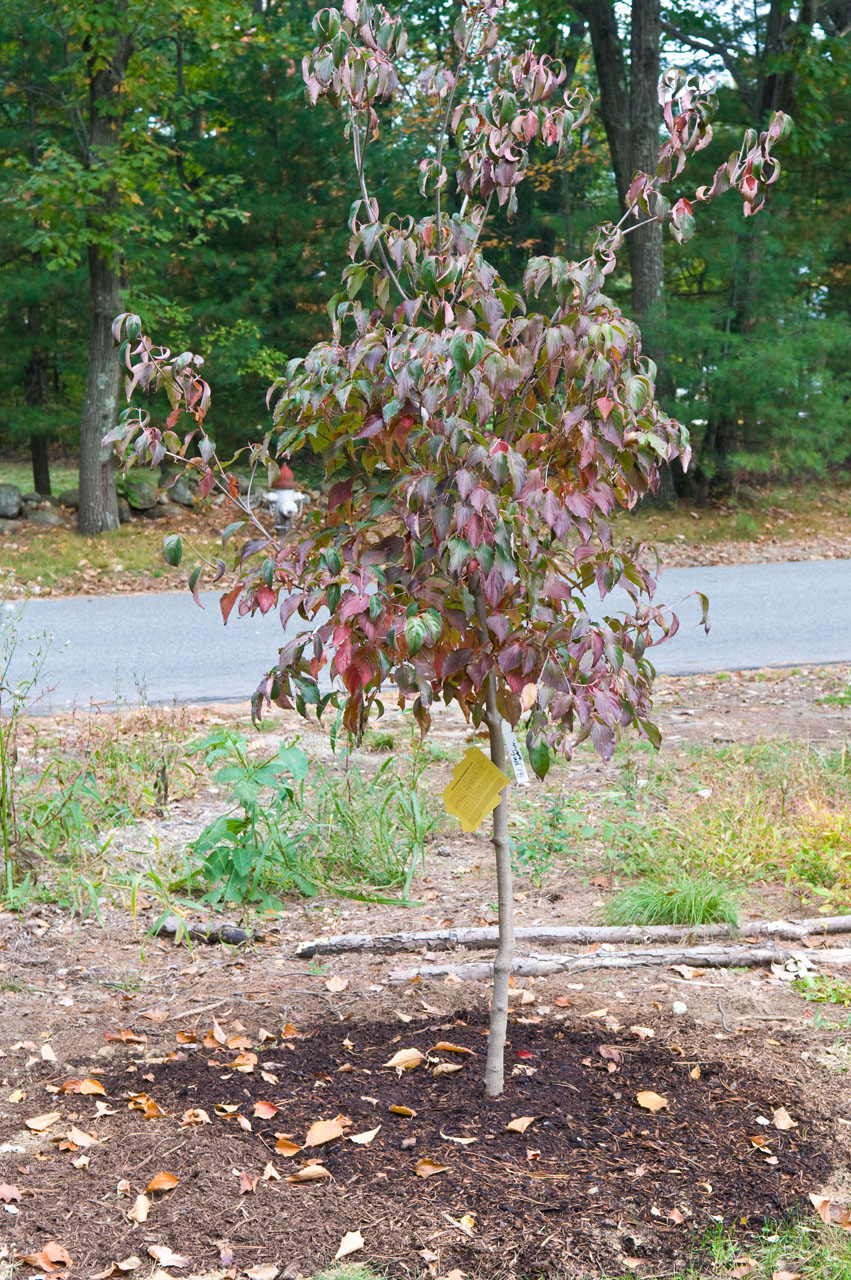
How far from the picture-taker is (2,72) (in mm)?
12312

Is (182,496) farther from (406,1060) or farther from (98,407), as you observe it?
(406,1060)

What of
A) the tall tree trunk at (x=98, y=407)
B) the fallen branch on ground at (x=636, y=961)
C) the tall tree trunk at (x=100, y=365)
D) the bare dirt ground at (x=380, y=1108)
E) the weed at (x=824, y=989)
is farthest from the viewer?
the tall tree trunk at (x=98, y=407)

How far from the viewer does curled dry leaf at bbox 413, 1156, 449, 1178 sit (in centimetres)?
249

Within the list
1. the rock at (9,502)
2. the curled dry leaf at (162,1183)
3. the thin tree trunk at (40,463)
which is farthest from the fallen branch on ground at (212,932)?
the thin tree trunk at (40,463)

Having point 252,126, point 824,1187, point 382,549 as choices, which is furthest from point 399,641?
point 252,126

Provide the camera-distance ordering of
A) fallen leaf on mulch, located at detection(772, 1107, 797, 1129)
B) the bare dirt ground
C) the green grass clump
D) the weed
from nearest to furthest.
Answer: the bare dirt ground → fallen leaf on mulch, located at detection(772, 1107, 797, 1129) → the weed → the green grass clump

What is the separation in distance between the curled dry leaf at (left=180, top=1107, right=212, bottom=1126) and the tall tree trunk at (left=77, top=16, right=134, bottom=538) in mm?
10202

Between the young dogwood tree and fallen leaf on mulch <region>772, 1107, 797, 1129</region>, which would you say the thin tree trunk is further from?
fallen leaf on mulch <region>772, 1107, 797, 1129</region>

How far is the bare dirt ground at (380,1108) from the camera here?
7.67 ft

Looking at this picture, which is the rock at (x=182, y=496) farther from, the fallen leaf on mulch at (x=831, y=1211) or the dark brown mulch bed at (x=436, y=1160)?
the fallen leaf on mulch at (x=831, y=1211)

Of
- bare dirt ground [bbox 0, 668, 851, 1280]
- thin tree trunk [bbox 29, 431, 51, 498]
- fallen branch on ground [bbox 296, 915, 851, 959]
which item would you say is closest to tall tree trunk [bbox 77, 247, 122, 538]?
thin tree trunk [bbox 29, 431, 51, 498]

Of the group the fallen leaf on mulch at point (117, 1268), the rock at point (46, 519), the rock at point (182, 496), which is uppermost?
the rock at point (182, 496)

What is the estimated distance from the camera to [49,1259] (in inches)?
89.1

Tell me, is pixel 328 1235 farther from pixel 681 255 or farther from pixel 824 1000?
pixel 681 255
